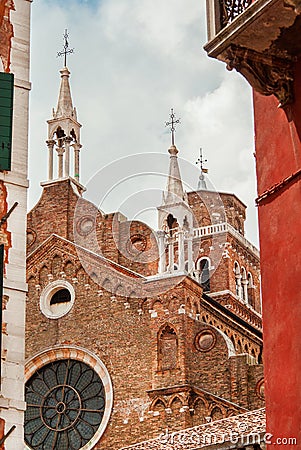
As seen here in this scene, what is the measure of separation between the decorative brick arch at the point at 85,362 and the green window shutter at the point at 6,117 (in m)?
14.3

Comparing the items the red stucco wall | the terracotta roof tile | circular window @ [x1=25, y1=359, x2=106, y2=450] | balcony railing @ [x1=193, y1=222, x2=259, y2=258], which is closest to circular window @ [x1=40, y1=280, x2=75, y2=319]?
circular window @ [x1=25, y1=359, x2=106, y2=450]

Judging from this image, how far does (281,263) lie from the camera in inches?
289

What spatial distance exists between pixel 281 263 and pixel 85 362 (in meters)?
19.0

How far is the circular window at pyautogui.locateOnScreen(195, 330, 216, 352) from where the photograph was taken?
25.0 meters

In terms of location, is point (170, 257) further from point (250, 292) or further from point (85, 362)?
point (250, 292)

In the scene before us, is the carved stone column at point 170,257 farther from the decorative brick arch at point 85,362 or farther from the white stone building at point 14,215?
the white stone building at point 14,215

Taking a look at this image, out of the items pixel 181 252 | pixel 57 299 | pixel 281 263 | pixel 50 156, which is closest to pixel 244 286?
pixel 50 156

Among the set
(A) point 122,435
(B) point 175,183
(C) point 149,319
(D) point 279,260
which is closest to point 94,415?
(A) point 122,435

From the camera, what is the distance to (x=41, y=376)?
2625 cm

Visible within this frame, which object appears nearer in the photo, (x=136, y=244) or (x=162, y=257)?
(x=162, y=257)

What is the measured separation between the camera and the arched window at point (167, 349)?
2483 cm

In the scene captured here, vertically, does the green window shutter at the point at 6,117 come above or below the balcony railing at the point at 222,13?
above

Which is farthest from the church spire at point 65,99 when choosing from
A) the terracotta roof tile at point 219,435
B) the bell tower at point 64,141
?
the terracotta roof tile at point 219,435

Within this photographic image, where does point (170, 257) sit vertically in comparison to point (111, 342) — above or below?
above
